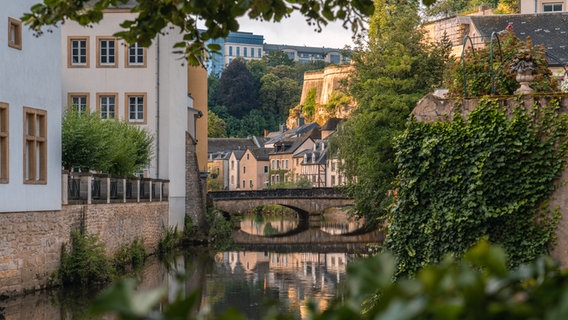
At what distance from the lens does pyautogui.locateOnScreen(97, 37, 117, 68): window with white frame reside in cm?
3622

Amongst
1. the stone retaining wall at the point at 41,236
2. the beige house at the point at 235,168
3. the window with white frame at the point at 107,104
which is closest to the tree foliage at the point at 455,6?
the beige house at the point at 235,168

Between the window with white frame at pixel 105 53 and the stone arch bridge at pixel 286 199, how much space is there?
21.0 m

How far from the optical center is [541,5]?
54156mm

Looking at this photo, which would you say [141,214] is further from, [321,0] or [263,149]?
[263,149]

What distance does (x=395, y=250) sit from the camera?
12547 mm

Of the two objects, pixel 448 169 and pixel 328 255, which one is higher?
pixel 448 169

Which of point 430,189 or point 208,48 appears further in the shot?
point 430,189

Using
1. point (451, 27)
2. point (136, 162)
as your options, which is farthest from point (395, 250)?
point (451, 27)

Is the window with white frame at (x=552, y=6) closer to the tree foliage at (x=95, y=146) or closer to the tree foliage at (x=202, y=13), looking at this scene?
the tree foliage at (x=95, y=146)

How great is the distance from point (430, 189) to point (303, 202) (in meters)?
46.4

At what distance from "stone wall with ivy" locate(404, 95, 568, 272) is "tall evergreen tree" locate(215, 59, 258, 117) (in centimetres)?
10805

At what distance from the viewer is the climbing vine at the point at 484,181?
1126 cm

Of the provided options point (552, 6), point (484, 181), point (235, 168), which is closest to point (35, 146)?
point (484, 181)

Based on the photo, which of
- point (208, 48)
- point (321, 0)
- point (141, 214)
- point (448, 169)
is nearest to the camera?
point (321, 0)
